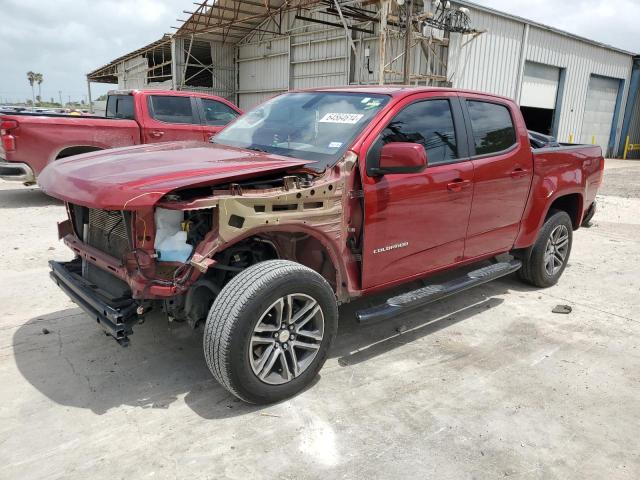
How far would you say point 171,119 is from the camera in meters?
8.85

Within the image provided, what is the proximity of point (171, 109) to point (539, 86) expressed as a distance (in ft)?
53.1

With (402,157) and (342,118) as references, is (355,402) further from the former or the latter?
(342,118)

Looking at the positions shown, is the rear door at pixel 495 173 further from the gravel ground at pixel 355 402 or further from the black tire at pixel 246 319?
the black tire at pixel 246 319

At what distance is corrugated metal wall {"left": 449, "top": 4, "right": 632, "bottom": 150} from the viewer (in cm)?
1636

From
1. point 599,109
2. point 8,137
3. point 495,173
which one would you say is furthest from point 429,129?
point 599,109

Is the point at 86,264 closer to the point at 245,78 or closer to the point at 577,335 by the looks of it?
the point at 577,335

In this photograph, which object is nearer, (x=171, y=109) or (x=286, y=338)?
(x=286, y=338)

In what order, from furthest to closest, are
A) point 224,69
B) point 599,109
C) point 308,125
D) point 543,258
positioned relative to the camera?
point 224,69 → point 599,109 → point 543,258 → point 308,125

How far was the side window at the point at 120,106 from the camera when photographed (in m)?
8.86

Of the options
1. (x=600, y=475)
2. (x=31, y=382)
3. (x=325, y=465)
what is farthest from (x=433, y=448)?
(x=31, y=382)

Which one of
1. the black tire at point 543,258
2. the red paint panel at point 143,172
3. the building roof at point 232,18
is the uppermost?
the building roof at point 232,18

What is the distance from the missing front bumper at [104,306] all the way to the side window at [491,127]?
117 inches

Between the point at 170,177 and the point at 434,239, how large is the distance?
208 cm

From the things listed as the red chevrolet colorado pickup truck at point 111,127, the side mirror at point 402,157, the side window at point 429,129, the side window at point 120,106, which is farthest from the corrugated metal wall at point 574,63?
the side mirror at point 402,157
